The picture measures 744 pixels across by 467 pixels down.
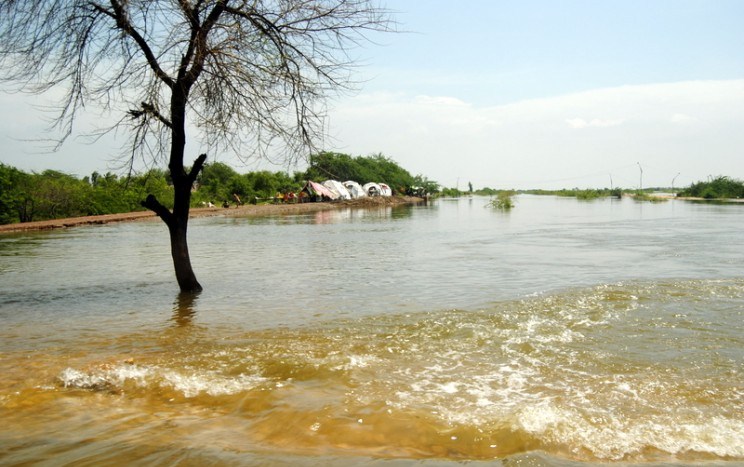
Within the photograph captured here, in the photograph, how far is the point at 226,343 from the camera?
6328 mm

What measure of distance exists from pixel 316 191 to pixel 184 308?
177 feet

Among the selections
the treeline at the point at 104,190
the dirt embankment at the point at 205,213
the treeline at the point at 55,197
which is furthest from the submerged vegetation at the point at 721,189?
the treeline at the point at 55,197

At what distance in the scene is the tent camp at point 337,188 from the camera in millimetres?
65500

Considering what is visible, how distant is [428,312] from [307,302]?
6.94 feet

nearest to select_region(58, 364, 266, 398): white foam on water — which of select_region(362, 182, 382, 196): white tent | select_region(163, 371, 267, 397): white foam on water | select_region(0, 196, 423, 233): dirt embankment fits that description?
select_region(163, 371, 267, 397): white foam on water

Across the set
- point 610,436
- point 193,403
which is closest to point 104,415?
point 193,403

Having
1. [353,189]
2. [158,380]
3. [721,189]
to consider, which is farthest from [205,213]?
[721,189]

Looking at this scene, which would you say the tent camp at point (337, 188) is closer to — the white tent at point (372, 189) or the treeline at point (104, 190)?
the treeline at point (104, 190)

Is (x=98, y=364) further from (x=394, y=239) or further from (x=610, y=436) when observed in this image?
(x=394, y=239)

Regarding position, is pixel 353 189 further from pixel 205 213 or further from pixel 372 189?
pixel 205 213

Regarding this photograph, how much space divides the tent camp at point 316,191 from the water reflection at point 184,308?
52.7 metres

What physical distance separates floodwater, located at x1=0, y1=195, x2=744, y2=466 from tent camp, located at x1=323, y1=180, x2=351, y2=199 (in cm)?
5411

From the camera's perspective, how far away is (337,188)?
6644 centimetres

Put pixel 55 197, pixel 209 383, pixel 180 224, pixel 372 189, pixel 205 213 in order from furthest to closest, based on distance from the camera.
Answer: pixel 372 189 < pixel 205 213 < pixel 55 197 < pixel 180 224 < pixel 209 383
